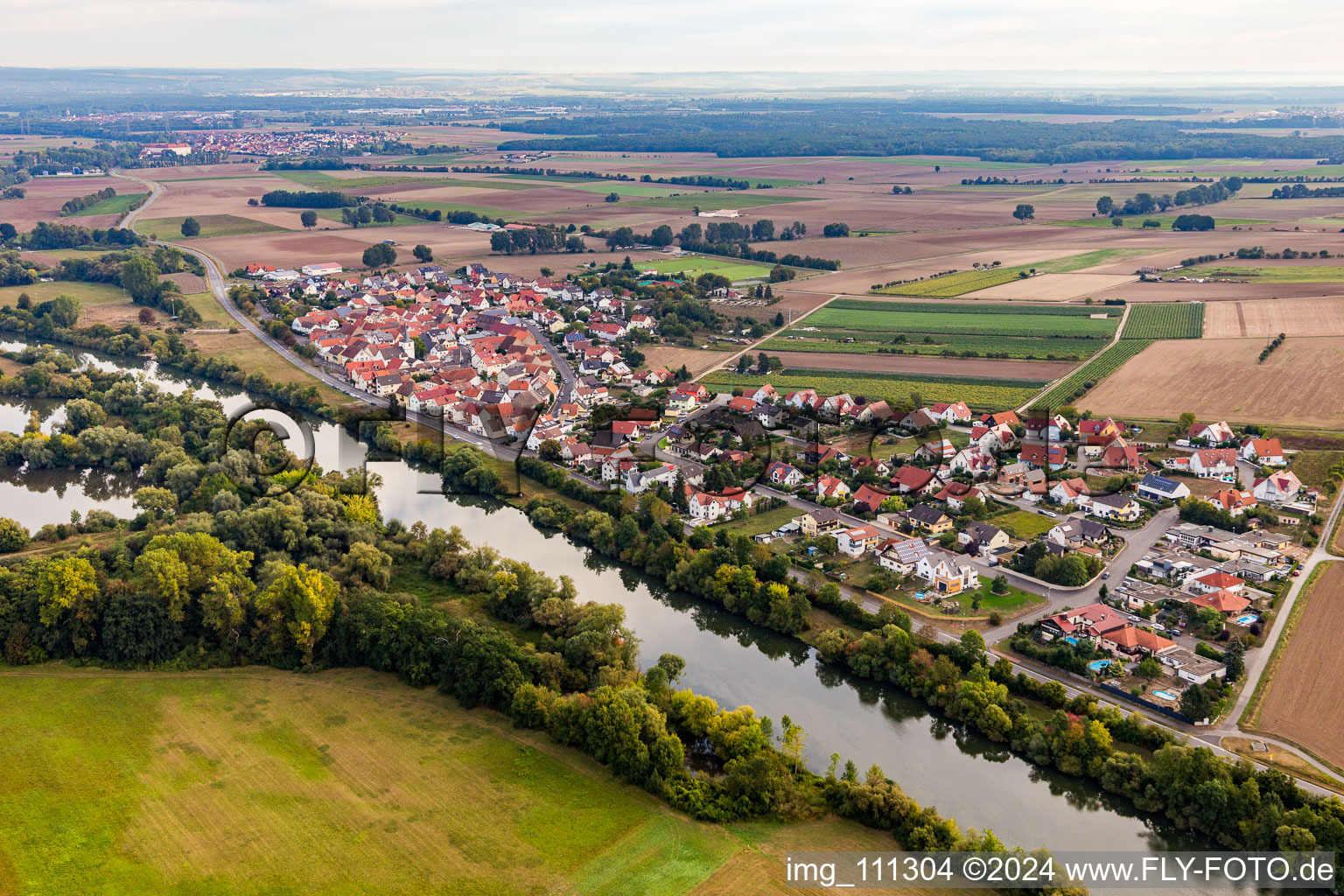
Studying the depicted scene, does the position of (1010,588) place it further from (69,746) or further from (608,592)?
(69,746)

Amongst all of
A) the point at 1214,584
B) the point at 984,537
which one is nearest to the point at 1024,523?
the point at 984,537

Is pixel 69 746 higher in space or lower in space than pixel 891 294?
lower

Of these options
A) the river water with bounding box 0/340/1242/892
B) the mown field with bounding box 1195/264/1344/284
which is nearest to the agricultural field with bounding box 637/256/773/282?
the mown field with bounding box 1195/264/1344/284

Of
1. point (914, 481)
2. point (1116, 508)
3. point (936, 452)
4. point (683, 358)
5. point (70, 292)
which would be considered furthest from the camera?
point (70, 292)

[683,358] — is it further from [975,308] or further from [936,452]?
[975,308]

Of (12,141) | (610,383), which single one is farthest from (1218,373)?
(12,141)

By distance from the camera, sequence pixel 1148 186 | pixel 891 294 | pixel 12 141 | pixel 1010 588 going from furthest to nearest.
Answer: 1. pixel 12 141
2. pixel 1148 186
3. pixel 891 294
4. pixel 1010 588
